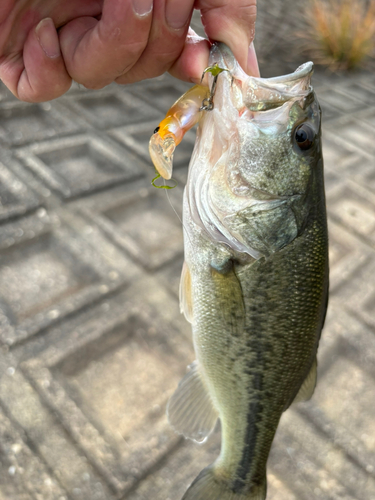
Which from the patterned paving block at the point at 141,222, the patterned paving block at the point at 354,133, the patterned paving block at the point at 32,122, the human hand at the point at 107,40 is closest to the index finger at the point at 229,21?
the human hand at the point at 107,40

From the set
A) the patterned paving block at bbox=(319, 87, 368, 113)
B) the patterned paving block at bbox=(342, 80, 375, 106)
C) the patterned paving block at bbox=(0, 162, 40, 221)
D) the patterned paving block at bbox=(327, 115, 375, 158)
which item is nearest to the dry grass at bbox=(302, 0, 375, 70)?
the patterned paving block at bbox=(342, 80, 375, 106)

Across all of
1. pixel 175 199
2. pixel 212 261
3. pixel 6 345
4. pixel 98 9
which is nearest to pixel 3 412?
pixel 6 345

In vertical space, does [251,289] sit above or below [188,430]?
above

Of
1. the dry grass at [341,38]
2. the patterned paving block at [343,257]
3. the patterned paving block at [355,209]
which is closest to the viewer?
the patterned paving block at [343,257]

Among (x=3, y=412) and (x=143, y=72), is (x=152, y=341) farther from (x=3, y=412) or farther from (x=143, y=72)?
(x=143, y=72)

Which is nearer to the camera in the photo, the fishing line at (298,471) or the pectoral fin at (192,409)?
the pectoral fin at (192,409)

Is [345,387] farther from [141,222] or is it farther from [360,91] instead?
[360,91]

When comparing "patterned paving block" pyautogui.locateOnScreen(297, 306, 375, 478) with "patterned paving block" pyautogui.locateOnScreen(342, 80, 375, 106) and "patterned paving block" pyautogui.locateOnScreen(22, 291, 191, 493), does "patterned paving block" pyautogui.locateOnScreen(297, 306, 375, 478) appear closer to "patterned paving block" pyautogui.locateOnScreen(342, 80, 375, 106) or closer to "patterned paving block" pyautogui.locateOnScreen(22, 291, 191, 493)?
"patterned paving block" pyautogui.locateOnScreen(22, 291, 191, 493)

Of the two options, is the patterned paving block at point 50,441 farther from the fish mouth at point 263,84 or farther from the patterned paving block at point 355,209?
the patterned paving block at point 355,209
